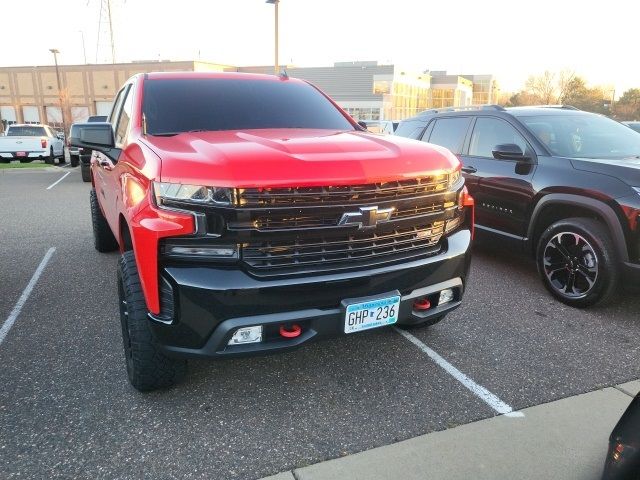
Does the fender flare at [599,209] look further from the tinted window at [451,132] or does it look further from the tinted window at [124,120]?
the tinted window at [124,120]

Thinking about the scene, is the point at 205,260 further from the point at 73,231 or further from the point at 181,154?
the point at 73,231

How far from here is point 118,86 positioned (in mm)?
61500

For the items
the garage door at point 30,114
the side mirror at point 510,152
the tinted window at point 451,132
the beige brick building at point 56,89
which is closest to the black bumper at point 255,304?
the side mirror at point 510,152

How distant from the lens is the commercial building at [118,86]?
54.6 meters

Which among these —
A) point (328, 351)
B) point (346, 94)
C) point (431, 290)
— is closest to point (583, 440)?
point (431, 290)

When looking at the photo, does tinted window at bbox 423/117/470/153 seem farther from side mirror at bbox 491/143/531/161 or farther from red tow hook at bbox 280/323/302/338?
red tow hook at bbox 280/323/302/338

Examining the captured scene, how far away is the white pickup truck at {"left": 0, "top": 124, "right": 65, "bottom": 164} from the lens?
17.7 metres

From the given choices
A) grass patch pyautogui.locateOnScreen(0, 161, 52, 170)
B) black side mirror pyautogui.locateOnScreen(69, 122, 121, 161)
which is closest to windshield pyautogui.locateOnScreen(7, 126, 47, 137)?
grass patch pyautogui.locateOnScreen(0, 161, 52, 170)

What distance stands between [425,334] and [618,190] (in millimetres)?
1945

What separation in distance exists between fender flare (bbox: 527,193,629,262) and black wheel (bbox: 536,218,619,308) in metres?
0.08

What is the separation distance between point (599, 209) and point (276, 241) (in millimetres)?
3032

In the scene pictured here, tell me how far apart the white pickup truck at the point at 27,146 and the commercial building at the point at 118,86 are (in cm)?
3888

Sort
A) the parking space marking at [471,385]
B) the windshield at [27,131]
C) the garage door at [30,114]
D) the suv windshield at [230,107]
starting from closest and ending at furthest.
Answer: the parking space marking at [471,385] → the suv windshield at [230,107] → the windshield at [27,131] → the garage door at [30,114]

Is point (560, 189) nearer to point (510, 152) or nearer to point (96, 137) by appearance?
point (510, 152)
